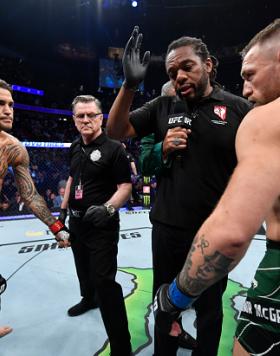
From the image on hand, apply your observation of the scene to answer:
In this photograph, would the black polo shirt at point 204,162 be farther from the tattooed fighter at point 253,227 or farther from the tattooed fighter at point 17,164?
the tattooed fighter at point 17,164

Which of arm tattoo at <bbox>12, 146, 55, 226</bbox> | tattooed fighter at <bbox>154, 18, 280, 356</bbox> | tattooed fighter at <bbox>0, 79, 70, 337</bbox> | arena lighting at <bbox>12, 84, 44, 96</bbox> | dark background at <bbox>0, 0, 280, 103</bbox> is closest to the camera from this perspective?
tattooed fighter at <bbox>154, 18, 280, 356</bbox>

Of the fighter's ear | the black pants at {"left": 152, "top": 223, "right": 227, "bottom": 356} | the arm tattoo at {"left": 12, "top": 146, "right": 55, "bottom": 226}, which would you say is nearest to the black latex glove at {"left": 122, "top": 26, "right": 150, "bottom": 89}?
the fighter's ear

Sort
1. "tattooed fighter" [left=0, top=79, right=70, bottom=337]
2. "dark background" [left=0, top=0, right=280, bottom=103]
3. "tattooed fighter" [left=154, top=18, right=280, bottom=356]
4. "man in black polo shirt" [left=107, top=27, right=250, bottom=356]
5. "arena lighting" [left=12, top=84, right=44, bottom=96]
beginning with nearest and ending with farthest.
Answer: "tattooed fighter" [left=154, top=18, right=280, bottom=356] < "man in black polo shirt" [left=107, top=27, right=250, bottom=356] < "tattooed fighter" [left=0, top=79, right=70, bottom=337] < "dark background" [left=0, top=0, right=280, bottom=103] < "arena lighting" [left=12, top=84, right=44, bottom=96]

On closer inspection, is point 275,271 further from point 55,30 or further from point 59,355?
point 55,30

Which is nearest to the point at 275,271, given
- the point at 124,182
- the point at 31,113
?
the point at 124,182

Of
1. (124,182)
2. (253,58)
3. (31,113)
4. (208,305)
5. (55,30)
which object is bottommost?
(208,305)

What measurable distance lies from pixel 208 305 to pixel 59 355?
960 millimetres

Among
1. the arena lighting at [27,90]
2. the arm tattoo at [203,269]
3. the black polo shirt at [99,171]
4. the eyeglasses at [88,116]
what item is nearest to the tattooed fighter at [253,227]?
the arm tattoo at [203,269]

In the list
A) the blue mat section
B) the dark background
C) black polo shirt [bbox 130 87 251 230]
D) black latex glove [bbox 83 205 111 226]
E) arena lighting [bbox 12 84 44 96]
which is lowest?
the blue mat section

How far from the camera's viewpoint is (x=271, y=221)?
821 millimetres

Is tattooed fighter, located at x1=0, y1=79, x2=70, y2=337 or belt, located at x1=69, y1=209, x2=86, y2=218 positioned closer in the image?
tattooed fighter, located at x1=0, y1=79, x2=70, y2=337

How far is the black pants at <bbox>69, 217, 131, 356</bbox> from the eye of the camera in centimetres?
166

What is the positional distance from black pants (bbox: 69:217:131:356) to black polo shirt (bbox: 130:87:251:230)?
53 cm

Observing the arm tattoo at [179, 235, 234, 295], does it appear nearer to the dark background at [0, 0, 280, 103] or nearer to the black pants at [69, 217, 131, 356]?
the black pants at [69, 217, 131, 356]
